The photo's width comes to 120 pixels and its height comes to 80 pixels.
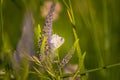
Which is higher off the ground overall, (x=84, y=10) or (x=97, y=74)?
(x=84, y=10)

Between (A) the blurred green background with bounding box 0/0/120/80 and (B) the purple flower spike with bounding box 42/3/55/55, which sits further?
(A) the blurred green background with bounding box 0/0/120/80

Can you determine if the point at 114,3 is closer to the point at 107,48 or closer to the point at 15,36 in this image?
the point at 107,48

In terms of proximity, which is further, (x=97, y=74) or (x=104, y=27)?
(x=104, y=27)


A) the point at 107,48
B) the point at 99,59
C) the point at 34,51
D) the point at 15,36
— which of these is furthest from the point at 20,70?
the point at 15,36

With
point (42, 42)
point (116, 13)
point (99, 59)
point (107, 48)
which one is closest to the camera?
point (42, 42)

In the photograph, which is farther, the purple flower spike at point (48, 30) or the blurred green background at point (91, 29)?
the blurred green background at point (91, 29)

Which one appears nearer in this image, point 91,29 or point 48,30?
point 48,30

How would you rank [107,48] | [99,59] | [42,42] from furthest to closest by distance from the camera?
[107,48] < [99,59] < [42,42]
